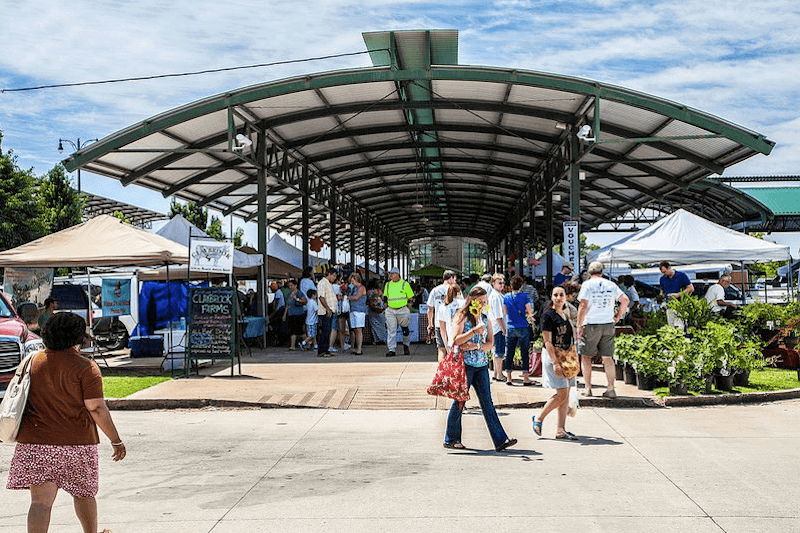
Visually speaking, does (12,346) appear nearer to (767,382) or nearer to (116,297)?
(116,297)

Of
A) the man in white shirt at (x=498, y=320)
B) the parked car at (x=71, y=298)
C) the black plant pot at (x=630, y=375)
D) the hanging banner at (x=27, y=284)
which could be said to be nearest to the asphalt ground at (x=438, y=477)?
the man in white shirt at (x=498, y=320)

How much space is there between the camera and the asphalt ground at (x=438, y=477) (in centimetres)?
604

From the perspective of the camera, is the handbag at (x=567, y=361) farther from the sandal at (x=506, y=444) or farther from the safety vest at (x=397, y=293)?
the safety vest at (x=397, y=293)

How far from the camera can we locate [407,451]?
883 centimetres

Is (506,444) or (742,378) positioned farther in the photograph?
(742,378)

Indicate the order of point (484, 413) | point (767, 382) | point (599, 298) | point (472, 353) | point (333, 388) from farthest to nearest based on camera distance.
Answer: point (767, 382) → point (333, 388) → point (599, 298) → point (472, 353) → point (484, 413)

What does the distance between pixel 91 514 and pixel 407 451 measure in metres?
4.16

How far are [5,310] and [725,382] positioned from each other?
10311 mm

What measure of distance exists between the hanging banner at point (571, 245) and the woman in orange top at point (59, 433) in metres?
17.3

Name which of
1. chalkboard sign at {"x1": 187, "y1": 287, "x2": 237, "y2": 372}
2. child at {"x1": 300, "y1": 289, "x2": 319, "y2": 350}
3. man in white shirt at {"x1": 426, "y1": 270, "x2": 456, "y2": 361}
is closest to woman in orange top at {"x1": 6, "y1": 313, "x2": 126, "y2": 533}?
man in white shirt at {"x1": 426, "y1": 270, "x2": 456, "y2": 361}

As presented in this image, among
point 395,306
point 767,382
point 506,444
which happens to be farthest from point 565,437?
point 395,306

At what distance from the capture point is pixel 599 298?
11.9 metres

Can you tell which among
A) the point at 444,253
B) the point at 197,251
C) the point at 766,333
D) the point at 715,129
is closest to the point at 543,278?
the point at 715,129

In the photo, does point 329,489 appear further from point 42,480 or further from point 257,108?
point 257,108
